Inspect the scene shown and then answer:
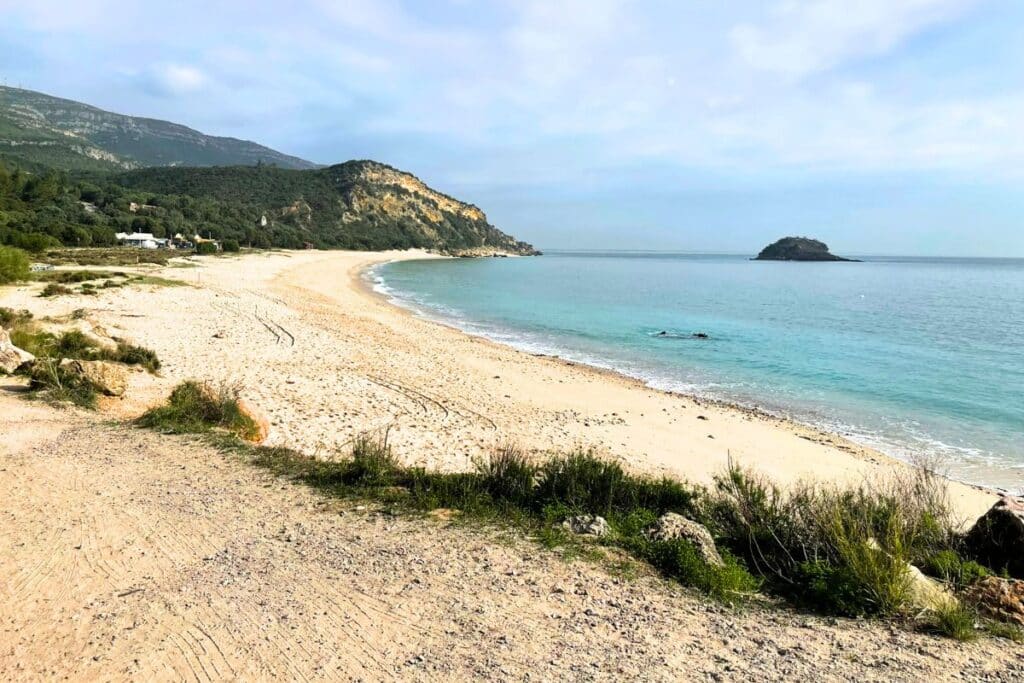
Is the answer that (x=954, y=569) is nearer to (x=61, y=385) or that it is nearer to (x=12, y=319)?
(x=61, y=385)

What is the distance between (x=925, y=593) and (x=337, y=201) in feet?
434

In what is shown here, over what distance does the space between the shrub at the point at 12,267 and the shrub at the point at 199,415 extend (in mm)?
22162

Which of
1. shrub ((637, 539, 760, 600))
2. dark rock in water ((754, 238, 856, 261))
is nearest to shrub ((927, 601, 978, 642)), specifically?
shrub ((637, 539, 760, 600))

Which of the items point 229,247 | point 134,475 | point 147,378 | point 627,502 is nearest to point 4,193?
point 229,247

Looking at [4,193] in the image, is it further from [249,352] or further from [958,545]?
[958,545]

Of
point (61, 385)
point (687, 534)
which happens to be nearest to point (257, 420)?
point (61, 385)

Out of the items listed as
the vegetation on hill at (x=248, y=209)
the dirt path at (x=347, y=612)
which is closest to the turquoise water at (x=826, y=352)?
the dirt path at (x=347, y=612)

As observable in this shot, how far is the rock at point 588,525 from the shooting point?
18.9 ft

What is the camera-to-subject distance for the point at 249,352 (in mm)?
16297

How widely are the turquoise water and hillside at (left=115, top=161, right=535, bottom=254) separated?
67961 millimetres

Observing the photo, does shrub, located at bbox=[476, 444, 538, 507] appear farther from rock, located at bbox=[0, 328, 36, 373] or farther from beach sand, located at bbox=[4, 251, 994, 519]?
rock, located at bbox=[0, 328, 36, 373]

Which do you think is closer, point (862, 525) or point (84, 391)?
point (862, 525)

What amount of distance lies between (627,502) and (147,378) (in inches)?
407

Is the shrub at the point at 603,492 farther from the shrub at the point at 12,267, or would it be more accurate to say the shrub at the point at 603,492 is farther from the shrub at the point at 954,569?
the shrub at the point at 12,267
